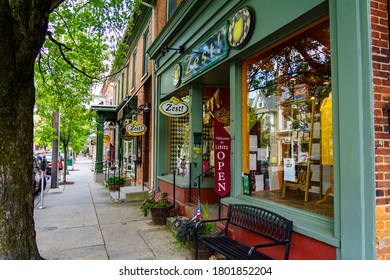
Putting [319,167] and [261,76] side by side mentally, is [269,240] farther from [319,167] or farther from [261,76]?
[261,76]

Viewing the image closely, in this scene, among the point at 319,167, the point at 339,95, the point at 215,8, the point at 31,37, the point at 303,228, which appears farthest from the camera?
the point at 215,8

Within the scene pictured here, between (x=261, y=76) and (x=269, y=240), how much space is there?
8.99 feet

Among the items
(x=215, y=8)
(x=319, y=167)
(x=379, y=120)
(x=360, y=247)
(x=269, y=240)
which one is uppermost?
(x=215, y=8)

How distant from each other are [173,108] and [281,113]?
2.82m

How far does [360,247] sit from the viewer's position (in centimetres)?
261

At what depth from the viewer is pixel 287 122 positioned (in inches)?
204

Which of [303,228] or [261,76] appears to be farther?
[261,76]

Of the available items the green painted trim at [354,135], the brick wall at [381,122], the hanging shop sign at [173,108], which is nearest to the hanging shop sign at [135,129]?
the hanging shop sign at [173,108]

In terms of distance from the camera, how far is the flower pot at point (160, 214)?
6598 mm

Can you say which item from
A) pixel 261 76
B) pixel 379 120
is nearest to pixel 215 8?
pixel 261 76

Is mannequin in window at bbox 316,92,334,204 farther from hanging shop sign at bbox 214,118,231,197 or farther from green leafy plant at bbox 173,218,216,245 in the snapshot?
green leafy plant at bbox 173,218,216,245

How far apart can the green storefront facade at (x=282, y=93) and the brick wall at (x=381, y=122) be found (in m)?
0.10

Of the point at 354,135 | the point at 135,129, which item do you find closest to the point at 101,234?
the point at 135,129

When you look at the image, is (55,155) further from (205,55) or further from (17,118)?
(17,118)
